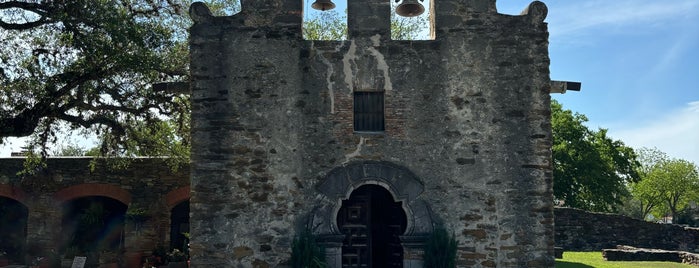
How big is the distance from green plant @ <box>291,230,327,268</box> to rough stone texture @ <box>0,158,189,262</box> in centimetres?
801

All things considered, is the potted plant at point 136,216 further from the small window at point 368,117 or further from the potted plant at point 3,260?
the small window at point 368,117

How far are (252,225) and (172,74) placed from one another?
5325 mm

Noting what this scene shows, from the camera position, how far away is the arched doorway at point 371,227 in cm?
944

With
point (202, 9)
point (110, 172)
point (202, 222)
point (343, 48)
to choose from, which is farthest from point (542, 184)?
point (110, 172)

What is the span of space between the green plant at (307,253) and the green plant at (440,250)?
164 centimetres

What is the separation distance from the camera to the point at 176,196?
15938 millimetres

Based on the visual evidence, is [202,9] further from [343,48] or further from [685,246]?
[685,246]

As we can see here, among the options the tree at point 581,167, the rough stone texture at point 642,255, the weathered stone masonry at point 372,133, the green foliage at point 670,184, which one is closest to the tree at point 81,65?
the weathered stone masonry at point 372,133

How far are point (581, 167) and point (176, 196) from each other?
22181 millimetres

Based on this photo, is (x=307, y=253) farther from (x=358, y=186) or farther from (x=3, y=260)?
(x=3, y=260)

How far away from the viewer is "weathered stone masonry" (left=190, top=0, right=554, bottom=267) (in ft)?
29.7

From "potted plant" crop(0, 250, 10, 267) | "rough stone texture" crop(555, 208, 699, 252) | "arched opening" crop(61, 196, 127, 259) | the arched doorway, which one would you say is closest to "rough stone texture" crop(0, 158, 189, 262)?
"arched opening" crop(61, 196, 127, 259)

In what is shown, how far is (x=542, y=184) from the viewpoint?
9211mm

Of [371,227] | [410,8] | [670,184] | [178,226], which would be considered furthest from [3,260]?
[670,184]
